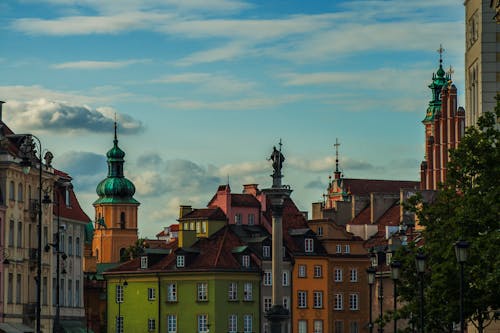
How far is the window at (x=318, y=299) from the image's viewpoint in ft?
498

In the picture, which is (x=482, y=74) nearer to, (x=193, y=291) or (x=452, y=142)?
(x=193, y=291)

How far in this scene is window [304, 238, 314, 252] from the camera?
153 m

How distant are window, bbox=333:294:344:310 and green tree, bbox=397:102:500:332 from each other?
261 feet

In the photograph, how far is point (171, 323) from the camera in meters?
148

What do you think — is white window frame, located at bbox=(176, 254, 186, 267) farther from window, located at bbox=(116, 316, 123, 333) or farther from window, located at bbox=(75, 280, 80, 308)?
window, located at bbox=(75, 280, 80, 308)

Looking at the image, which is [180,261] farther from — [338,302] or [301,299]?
[338,302]

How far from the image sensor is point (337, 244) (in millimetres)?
153625

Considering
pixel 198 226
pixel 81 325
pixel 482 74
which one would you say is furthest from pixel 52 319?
pixel 198 226

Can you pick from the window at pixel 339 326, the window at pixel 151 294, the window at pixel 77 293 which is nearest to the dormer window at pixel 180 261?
the window at pixel 151 294

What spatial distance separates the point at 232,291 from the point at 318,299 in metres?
7.83

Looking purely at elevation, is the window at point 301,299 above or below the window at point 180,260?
below

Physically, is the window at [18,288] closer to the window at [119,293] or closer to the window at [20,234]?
the window at [20,234]

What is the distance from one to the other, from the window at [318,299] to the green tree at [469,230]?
78.9 m

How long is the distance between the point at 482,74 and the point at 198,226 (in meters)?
72.7
